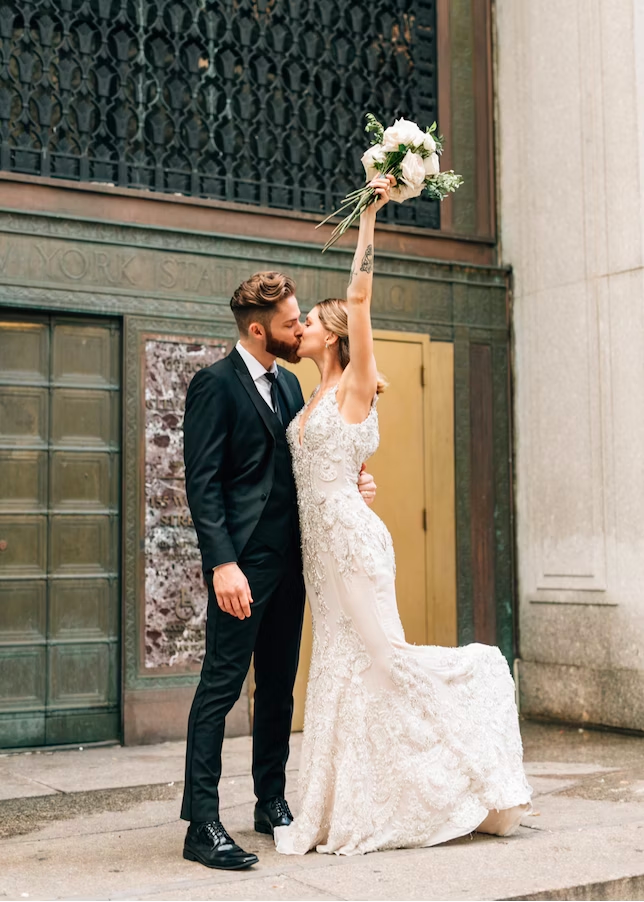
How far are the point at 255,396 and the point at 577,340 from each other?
4336mm

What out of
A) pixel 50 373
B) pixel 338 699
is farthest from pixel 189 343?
pixel 338 699

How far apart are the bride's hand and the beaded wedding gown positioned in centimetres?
77

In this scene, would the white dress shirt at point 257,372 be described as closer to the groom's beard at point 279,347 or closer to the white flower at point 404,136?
the groom's beard at point 279,347

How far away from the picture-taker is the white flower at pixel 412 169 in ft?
14.7

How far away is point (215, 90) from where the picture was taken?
8164 mm

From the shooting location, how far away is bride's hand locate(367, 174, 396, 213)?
4.51 meters

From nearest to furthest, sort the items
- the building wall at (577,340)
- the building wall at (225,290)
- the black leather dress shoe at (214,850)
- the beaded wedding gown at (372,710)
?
the black leather dress shoe at (214,850), the beaded wedding gown at (372,710), the building wall at (225,290), the building wall at (577,340)

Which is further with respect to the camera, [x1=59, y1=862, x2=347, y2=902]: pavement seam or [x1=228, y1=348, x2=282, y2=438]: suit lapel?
[x1=228, y1=348, x2=282, y2=438]: suit lapel

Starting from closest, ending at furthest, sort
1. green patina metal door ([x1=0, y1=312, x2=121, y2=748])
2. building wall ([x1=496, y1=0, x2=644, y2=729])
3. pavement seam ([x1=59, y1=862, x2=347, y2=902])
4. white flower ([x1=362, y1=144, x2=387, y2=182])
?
pavement seam ([x1=59, y1=862, x2=347, y2=902])
white flower ([x1=362, y1=144, x2=387, y2=182])
green patina metal door ([x1=0, y1=312, x2=121, y2=748])
building wall ([x1=496, y1=0, x2=644, y2=729])

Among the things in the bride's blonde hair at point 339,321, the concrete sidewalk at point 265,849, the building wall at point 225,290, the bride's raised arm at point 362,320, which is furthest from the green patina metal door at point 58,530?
the bride's raised arm at point 362,320

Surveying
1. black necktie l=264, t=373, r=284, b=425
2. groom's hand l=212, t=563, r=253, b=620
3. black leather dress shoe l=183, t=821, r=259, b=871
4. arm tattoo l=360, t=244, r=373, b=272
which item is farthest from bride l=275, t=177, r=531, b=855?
groom's hand l=212, t=563, r=253, b=620

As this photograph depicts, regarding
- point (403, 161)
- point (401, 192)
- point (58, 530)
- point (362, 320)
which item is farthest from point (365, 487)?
point (58, 530)

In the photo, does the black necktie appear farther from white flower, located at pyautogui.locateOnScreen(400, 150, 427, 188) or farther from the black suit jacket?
white flower, located at pyautogui.locateOnScreen(400, 150, 427, 188)

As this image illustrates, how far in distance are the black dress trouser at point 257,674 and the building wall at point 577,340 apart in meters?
3.78
